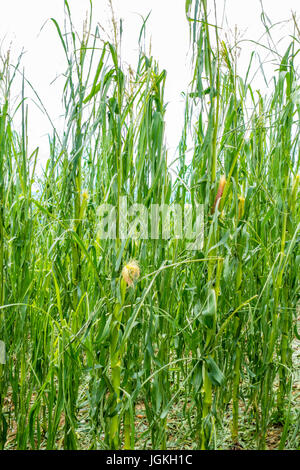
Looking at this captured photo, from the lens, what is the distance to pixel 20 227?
44.3 inches

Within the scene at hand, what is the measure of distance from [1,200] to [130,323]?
1.57ft

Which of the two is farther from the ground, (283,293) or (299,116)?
(299,116)

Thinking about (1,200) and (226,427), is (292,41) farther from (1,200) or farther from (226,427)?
(226,427)

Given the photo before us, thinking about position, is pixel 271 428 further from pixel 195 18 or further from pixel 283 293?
pixel 195 18

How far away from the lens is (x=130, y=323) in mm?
876

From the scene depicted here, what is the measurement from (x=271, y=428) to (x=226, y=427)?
0.48 feet

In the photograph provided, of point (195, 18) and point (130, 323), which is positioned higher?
point (195, 18)

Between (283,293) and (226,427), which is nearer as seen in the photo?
(283,293)
